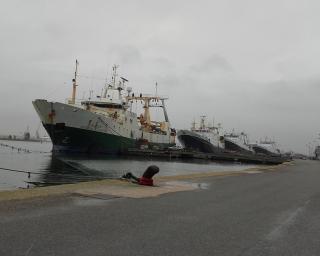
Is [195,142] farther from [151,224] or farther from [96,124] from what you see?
[151,224]

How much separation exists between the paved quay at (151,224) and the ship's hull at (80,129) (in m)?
48.0

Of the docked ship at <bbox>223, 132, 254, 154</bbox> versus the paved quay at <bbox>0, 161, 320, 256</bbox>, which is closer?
the paved quay at <bbox>0, 161, 320, 256</bbox>

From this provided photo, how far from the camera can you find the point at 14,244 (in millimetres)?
6008

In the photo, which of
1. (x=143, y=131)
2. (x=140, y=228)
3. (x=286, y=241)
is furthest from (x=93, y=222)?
(x=143, y=131)

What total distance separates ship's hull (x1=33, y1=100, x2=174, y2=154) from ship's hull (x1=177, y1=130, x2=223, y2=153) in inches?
843

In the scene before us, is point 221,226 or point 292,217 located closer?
point 221,226

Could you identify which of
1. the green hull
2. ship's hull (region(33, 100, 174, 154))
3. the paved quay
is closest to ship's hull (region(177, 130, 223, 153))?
ship's hull (region(33, 100, 174, 154))

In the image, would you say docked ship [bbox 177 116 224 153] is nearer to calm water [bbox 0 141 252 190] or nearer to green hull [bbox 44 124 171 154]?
green hull [bbox 44 124 171 154]

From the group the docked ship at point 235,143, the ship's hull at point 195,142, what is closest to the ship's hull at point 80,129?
the ship's hull at point 195,142

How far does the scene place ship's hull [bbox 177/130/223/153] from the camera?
88.9 m

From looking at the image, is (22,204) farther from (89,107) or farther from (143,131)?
(143,131)

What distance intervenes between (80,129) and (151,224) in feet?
177

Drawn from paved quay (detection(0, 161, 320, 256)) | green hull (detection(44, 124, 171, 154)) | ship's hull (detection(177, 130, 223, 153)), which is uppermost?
ship's hull (detection(177, 130, 223, 153))

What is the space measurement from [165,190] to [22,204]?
5.39m
